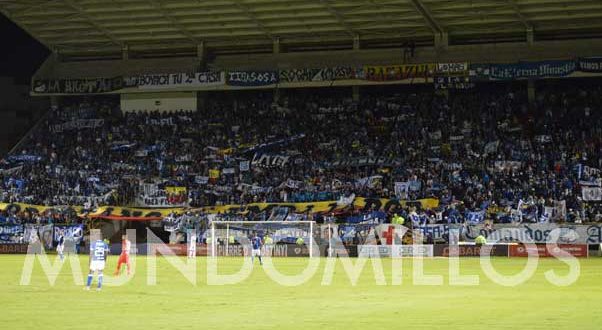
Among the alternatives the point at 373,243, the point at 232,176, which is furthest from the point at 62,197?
the point at 373,243

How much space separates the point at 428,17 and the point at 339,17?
5.45 metres

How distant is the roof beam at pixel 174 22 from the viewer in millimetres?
63250

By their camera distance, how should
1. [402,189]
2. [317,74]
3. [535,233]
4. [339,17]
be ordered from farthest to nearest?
1. [317,74]
2. [339,17]
3. [402,189]
4. [535,233]

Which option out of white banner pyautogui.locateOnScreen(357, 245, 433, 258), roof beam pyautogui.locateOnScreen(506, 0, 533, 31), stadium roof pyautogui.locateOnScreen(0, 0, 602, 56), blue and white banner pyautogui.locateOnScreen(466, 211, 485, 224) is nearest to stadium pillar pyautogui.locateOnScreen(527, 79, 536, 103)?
stadium roof pyautogui.locateOnScreen(0, 0, 602, 56)

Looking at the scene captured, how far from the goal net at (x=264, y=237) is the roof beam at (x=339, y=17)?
537 inches

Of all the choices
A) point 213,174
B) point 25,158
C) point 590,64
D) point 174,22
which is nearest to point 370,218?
point 213,174

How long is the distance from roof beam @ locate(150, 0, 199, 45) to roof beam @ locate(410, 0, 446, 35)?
15.9m

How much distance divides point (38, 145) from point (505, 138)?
→ 32.6 metres

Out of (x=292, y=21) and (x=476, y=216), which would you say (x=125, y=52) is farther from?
(x=476, y=216)

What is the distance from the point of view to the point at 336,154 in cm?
6394

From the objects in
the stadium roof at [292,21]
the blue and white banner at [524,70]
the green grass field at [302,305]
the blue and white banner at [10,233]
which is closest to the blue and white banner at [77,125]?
the stadium roof at [292,21]

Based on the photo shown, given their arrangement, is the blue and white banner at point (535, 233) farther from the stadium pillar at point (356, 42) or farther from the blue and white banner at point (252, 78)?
the blue and white banner at point (252, 78)

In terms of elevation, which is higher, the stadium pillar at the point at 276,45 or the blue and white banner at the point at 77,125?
the stadium pillar at the point at 276,45

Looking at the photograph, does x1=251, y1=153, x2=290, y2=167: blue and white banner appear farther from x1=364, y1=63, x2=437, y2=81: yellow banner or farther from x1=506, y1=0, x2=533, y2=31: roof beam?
x1=506, y1=0, x2=533, y2=31: roof beam
